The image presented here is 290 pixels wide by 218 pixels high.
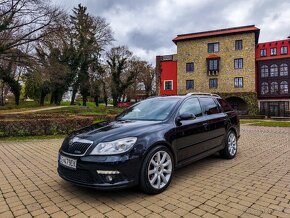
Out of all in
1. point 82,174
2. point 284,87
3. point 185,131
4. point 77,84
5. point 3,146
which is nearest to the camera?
point 82,174

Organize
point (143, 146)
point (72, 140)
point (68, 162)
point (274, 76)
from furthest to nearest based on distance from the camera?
point (274, 76) < point (72, 140) < point (68, 162) < point (143, 146)

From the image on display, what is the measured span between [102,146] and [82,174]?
52 centimetres

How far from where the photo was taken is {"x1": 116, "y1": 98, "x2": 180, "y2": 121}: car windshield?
4.80m

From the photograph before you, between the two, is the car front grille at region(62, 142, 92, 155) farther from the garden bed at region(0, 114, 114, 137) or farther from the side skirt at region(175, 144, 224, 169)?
the garden bed at region(0, 114, 114, 137)

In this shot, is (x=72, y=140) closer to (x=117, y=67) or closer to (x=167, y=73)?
(x=167, y=73)

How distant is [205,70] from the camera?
39.7 meters

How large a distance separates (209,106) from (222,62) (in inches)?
1388

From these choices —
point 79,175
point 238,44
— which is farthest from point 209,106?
point 238,44

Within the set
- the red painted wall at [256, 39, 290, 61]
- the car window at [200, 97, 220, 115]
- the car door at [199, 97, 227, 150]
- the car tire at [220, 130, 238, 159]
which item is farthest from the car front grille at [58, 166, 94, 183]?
the red painted wall at [256, 39, 290, 61]

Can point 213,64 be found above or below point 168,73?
above

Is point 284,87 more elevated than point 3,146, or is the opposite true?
point 284,87

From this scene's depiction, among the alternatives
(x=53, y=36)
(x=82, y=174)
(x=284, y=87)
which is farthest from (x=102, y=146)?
(x=284, y=87)

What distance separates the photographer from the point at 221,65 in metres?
38.8

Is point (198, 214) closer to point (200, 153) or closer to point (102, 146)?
point (102, 146)
